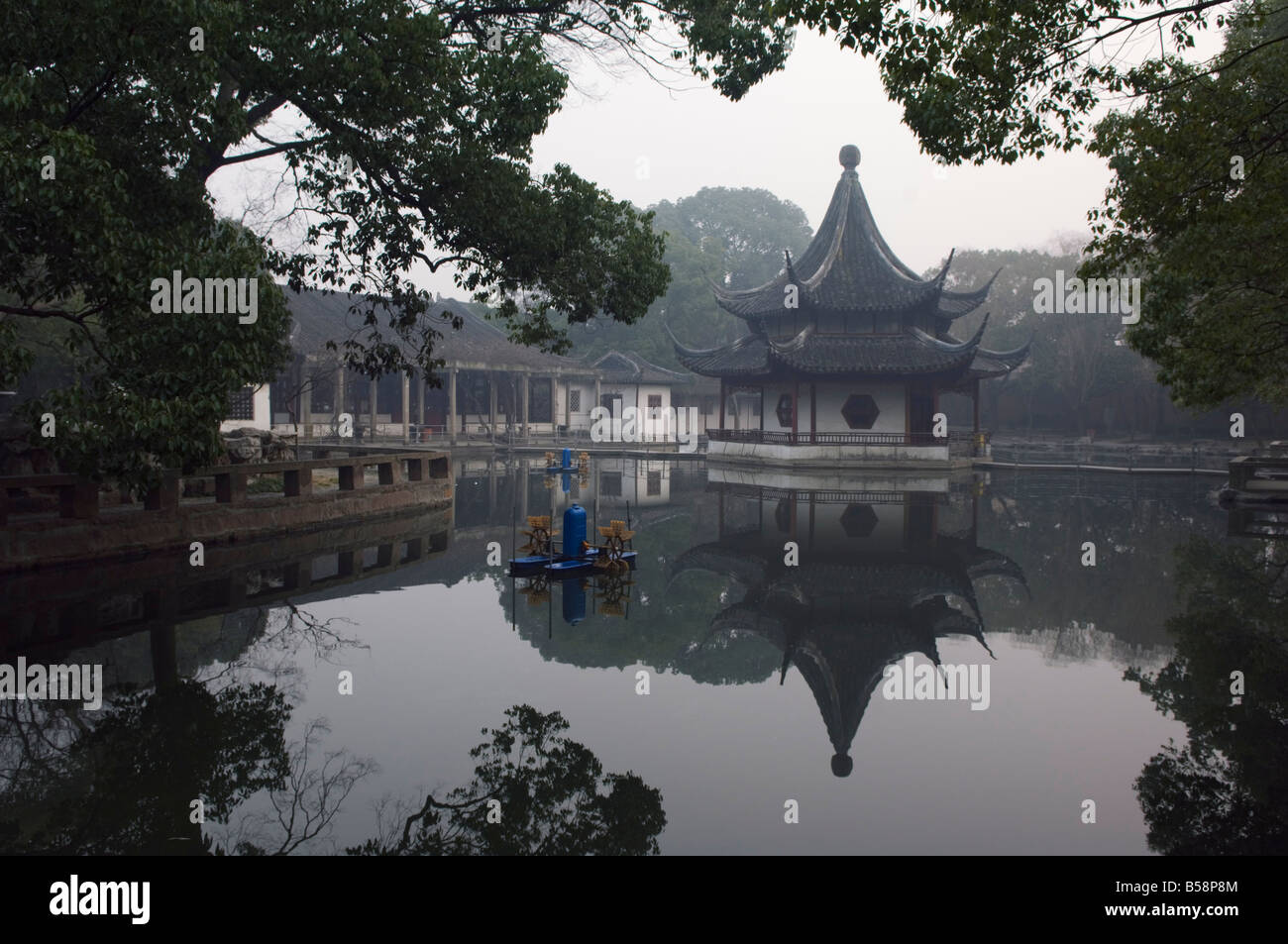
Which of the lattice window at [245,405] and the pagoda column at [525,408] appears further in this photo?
the pagoda column at [525,408]

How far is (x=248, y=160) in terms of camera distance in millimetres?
13258

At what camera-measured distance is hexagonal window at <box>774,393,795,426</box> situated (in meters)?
37.5

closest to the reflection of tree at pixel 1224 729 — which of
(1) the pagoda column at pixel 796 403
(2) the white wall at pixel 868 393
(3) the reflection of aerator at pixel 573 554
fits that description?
(3) the reflection of aerator at pixel 573 554

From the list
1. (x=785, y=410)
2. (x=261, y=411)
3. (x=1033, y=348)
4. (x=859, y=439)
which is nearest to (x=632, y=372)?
(x=785, y=410)

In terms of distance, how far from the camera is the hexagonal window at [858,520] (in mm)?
17406

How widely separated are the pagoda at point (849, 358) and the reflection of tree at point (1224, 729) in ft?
75.8

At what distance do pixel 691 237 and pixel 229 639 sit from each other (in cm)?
7918

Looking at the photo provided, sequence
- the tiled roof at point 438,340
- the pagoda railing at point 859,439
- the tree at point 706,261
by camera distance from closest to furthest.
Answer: the pagoda railing at point 859,439 < the tiled roof at point 438,340 < the tree at point 706,261

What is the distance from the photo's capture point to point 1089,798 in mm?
5305

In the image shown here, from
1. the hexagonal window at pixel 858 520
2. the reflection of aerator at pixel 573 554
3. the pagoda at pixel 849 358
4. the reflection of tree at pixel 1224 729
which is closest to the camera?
the reflection of tree at pixel 1224 729

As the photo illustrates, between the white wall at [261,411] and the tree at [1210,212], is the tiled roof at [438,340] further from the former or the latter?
the tree at [1210,212]

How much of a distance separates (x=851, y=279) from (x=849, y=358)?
4.11 metres

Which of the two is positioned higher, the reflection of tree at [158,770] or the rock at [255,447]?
the rock at [255,447]
